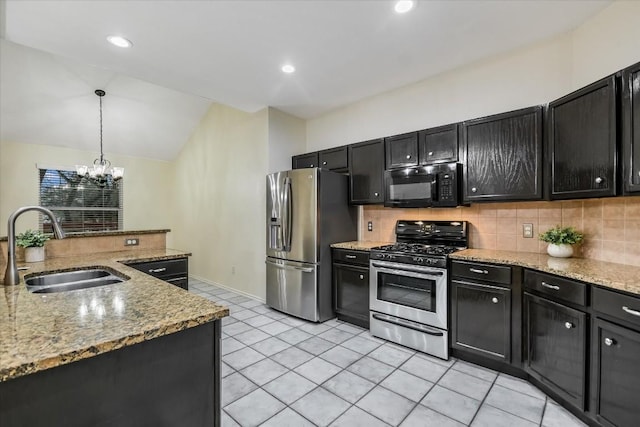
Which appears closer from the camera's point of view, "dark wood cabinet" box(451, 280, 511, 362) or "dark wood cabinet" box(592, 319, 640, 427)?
"dark wood cabinet" box(592, 319, 640, 427)

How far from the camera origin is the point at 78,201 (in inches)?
229

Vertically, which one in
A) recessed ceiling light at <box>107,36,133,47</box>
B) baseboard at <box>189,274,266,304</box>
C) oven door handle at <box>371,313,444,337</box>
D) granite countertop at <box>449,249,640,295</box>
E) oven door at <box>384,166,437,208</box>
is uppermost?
recessed ceiling light at <box>107,36,133,47</box>

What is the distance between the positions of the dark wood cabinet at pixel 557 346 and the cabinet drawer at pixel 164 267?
2.93 meters

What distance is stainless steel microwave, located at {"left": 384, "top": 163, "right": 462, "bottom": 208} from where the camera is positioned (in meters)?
2.95

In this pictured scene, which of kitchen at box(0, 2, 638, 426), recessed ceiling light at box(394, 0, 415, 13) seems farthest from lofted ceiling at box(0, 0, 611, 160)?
kitchen at box(0, 2, 638, 426)

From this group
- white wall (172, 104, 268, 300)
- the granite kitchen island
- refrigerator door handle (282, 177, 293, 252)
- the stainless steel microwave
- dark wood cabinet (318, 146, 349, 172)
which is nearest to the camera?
the granite kitchen island

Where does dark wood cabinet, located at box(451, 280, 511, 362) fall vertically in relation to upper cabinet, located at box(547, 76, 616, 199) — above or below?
below

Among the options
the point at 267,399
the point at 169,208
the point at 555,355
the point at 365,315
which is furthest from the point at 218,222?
the point at 555,355

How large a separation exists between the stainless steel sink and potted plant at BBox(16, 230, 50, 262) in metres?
0.60

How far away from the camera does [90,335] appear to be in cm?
99

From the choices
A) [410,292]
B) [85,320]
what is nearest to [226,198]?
[410,292]

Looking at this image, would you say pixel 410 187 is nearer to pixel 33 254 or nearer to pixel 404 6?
pixel 404 6

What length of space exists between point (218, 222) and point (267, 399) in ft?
11.9

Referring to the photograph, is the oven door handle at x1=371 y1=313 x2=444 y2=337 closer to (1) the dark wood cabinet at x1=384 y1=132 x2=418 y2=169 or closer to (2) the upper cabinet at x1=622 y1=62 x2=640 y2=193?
(1) the dark wood cabinet at x1=384 y1=132 x2=418 y2=169
